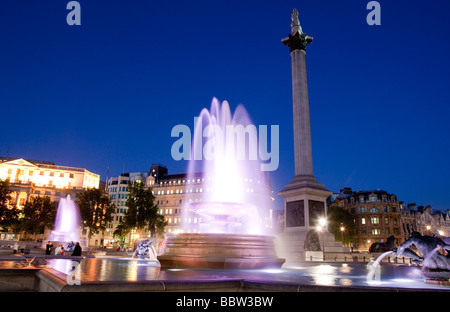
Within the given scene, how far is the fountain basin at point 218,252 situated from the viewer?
11602mm

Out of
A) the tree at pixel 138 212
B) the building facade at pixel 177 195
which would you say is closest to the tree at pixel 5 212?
the tree at pixel 138 212

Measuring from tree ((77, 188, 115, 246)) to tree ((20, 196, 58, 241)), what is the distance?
18.1 feet

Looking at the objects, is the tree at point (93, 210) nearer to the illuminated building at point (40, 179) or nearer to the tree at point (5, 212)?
the tree at point (5, 212)

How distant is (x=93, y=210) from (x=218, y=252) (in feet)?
183

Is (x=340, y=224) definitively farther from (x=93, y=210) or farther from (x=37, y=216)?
(x=37, y=216)

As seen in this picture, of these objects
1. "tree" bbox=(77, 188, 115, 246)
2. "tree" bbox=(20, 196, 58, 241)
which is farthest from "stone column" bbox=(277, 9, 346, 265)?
"tree" bbox=(20, 196, 58, 241)

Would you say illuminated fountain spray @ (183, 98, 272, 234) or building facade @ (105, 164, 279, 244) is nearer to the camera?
illuminated fountain spray @ (183, 98, 272, 234)

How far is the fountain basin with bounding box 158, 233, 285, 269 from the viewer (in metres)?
11.6

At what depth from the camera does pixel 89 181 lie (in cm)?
10300

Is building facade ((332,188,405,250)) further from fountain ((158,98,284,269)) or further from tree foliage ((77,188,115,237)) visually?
fountain ((158,98,284,269))

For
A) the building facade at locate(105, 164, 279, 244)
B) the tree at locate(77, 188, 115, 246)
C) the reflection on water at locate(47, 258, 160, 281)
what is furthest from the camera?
the building facade at locate(105, 164, 279, 244)

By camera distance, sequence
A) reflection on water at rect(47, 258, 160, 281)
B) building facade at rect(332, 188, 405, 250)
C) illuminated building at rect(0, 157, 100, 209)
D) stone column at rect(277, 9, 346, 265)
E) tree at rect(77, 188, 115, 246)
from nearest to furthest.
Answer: reflection on water at rect(47, 258, 160, 281)
stone column at rect(277, 9, 346, 265)
tree at rect(77, 188, 115, 246)
illuminated building at rect(0, 157, 100, 209)
building facade at rect(332, 188, 405, 250)
